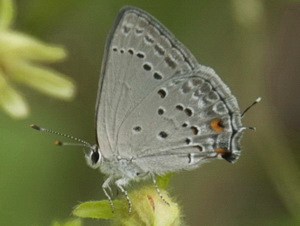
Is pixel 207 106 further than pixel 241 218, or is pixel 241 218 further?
pixel 241 218

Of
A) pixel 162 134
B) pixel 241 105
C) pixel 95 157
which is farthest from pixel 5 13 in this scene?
pixel 241 105

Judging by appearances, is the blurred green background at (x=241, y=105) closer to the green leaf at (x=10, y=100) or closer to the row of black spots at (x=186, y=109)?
the green leaf at (x=10, y=100)

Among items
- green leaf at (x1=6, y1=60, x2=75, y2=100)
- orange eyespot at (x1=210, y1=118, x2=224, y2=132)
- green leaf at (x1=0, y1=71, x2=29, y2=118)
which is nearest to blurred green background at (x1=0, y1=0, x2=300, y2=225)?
green leaf at (x1=6, y1=60, x2=75, y2=100)

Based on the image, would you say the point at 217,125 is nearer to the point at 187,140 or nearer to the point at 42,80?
the point at 187,140

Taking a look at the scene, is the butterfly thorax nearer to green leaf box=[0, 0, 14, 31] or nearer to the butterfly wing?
the butterfly wing

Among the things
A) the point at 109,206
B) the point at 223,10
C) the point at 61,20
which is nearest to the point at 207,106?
the point at 109,206

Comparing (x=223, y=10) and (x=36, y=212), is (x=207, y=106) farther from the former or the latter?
(x=223, y=10)

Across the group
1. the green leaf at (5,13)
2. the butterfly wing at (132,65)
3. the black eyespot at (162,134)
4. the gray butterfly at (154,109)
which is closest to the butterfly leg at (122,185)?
the gray butterfly at (154,109)
